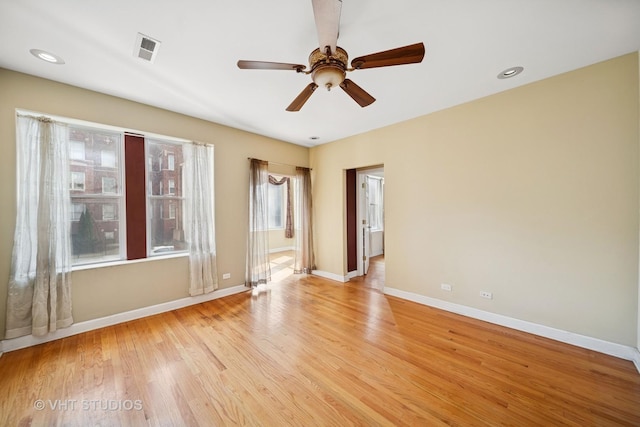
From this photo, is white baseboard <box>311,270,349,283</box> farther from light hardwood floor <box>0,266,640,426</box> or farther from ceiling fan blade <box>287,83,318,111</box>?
ceiling fan blade <box>287,83,318,111</box>

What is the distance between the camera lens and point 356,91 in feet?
6.34

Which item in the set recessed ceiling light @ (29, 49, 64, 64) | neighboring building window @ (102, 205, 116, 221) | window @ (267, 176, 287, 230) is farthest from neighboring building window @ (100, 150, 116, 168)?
window @ (267, 176, 287, 230)

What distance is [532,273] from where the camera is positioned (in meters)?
2.60

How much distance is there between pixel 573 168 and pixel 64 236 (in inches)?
214

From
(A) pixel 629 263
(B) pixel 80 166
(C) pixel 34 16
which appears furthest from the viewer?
(B) pixel 80 166

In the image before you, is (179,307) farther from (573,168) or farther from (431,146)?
(573,168)

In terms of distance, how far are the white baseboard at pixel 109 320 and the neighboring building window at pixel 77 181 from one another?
5.13ft

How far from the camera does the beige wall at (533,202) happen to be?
7.14ft

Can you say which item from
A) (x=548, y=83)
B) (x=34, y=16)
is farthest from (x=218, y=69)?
(x=548, y=83)

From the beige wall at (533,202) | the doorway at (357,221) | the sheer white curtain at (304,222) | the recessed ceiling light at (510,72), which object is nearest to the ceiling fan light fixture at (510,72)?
the recessed ceiling light at (510,72)

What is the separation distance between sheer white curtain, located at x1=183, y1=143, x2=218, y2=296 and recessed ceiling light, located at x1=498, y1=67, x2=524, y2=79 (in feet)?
12.7

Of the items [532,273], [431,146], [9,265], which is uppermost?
[431,146]

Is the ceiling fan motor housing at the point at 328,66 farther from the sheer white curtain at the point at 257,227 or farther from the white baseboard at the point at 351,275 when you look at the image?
the white baseboard at the point at 351,275

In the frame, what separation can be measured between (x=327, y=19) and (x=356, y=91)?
65cm
